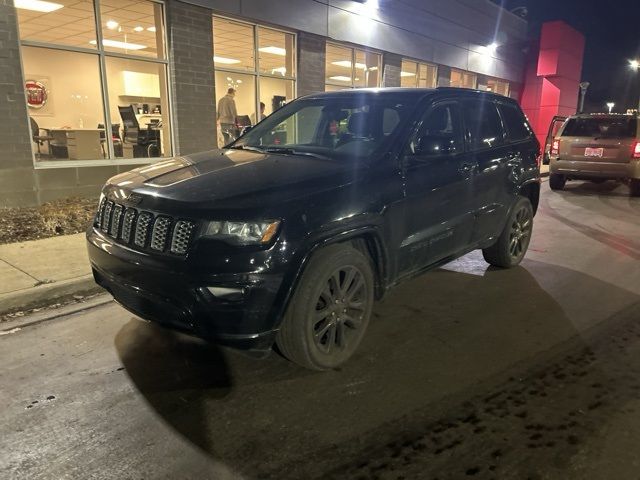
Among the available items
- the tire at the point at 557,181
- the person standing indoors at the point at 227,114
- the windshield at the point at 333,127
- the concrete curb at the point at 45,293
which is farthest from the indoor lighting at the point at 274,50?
the concrete curb at the point at 45,293

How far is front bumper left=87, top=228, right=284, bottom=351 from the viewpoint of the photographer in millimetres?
2818

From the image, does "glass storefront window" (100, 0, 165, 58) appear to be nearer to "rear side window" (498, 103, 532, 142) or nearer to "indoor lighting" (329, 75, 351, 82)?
"indoor lighting" (329, 75, 351, 82)

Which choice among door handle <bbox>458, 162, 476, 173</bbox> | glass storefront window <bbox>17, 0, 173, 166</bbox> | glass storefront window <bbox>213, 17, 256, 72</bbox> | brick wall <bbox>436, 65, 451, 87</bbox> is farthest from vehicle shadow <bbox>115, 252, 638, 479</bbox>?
brick wall <bbox>436, 65, 451, 87</bbox>

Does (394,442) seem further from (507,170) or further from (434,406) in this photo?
(507,170)

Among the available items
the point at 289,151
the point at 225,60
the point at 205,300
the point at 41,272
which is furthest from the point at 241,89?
the point at 205,300

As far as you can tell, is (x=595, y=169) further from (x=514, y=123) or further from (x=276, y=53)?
(x=276, y=53)

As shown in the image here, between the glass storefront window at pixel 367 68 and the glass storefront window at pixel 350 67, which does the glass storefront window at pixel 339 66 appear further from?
the glass storefront window at pixel 367 68

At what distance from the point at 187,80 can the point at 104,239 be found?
781 cm

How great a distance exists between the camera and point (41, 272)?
5242 millimetres

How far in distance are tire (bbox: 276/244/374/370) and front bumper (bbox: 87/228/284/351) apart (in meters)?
0.19

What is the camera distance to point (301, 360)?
10.7 feet

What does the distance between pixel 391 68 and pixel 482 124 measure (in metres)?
11.9

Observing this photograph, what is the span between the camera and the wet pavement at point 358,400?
2.53 metres

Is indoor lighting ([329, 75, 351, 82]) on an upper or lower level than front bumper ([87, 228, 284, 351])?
upper
